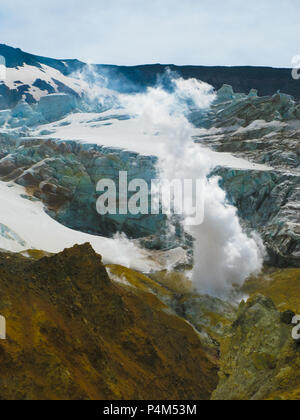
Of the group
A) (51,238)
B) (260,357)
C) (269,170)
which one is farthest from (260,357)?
(269,170)

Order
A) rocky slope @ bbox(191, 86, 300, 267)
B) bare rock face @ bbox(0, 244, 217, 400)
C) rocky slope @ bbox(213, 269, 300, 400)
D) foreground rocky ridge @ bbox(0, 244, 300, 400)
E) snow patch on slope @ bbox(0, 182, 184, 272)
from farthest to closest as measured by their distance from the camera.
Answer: rocky slope @ bbox(191, 86, 300, 267), snow patch on slope @ bbox(0, 182, 184, 272), rocky slope @ bbox(213, 269, 300, 400), foreground rocky ridge @ bbox(0, 244, 300, 400), bare rock face @ bbox(0, 244, 217, 400)

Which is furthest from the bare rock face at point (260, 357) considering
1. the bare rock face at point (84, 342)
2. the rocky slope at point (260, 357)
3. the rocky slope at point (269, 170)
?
the rocky slope at point (269, 170)

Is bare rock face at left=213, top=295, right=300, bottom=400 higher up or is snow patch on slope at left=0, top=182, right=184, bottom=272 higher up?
bare rock face at left=213, top=295, right=300, bottom=400

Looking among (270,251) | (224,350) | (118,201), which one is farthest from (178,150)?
(224,350)

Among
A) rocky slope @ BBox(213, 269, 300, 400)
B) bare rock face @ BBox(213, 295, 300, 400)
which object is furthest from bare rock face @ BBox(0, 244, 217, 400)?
rocky slope @ BBox(213, 269, 300, 400)

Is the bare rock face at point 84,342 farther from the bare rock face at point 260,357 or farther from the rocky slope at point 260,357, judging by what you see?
the rocky slope at point 260,357

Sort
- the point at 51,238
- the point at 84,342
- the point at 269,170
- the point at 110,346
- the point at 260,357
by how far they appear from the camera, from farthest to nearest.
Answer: the point at 269,170, the point at 51,238, the point at 110,346, the point at 260,357, the point at 84,342

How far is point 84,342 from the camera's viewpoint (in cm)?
2950

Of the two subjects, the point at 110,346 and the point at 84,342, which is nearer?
the point at 84,342

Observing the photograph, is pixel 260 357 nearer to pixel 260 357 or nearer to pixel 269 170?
pixel 260 357

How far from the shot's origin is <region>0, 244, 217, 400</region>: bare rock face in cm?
2369

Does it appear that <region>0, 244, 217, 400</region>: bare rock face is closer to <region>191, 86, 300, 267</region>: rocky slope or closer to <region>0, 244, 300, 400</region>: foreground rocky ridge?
<region>0, 244, 300, 400</region>: foreground rocky ridge

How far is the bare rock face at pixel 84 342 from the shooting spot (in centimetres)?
2369
